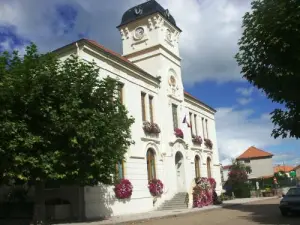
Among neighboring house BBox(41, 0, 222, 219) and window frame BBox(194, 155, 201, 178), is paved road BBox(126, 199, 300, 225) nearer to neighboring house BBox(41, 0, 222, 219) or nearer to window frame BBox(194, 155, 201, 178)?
neighboring house BBox(41, 0, 222, 219)

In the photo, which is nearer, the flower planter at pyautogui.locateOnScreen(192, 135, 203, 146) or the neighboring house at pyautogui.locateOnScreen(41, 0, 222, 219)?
the neighboring house at pyautogui.locateOnScreen(41, 0, 222, 219)

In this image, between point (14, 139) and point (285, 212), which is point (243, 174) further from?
point (14, 139)

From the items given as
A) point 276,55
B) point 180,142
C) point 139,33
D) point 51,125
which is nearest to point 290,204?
point 276,55

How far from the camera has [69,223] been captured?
17.4 meters

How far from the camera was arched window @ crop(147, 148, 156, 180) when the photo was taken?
2538cm

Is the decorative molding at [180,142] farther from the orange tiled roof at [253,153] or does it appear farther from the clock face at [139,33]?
the orange tiled roof at [253,153]

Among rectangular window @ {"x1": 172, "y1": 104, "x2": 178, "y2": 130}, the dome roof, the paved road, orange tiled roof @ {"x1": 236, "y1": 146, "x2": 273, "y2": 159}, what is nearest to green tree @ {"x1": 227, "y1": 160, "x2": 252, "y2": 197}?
rectangular window @ {"x1": 172, "y1": 104, "x2": 178, "y2": 130}

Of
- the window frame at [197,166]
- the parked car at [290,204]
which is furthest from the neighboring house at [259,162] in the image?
the parked car at [290,204]

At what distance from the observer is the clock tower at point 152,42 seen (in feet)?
94.9

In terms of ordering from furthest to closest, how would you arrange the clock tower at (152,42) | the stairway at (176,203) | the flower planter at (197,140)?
the flower planter at (197,140) < the clock tower at (152,42) < the stairway at (176,203)

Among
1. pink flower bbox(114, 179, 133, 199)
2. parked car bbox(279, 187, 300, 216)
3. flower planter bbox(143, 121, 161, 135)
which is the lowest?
parked car bbox(279, 187, 300, 216)

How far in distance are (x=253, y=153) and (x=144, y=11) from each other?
52.2 metres

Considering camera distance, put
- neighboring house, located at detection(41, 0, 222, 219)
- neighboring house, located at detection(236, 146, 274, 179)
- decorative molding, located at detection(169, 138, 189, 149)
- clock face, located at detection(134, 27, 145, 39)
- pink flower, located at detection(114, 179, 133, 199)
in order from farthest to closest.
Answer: neighboring house, located at detection(236, 146, 274, 179) < clock face, located at detection(134, 27, 145, 39) < decorative molding, located at detection(169, 138, 189, 149) < pink flower, located at detection(114, 179, 133, 199) < neighboring house, located at detection(41, 0, 222, 219)

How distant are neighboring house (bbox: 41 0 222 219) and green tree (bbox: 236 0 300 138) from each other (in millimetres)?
9142
